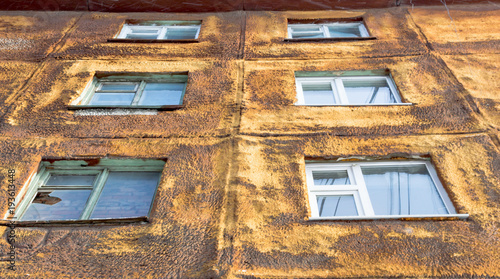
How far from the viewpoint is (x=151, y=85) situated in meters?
5.49

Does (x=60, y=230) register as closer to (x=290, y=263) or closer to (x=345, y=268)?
(x=290, y=263)

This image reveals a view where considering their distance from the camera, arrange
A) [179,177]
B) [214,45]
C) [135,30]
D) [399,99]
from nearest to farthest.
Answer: [179,177]
[399,99]
[214,45]
[135,30]

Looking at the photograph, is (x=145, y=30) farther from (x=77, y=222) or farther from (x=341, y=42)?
(x=77, y=222)

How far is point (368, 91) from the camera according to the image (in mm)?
5223

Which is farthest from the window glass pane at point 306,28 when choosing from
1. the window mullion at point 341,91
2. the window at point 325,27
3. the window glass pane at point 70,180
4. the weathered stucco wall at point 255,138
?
the window glass pane at point 70,180

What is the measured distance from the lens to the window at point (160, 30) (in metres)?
6.82

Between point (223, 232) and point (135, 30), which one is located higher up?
point (135, 30)

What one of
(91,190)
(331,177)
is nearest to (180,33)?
(91,190)

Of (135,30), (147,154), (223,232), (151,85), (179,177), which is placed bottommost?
(223,232)

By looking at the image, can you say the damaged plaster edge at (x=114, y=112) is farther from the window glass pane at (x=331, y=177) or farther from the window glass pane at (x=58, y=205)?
the window glass pane at (x=331, y=177)

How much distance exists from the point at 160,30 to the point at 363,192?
5133 mm

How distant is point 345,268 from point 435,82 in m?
3.28

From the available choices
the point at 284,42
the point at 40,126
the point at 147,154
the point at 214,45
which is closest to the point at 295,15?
the point at 284,42

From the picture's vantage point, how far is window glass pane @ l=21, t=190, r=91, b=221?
3572mm
